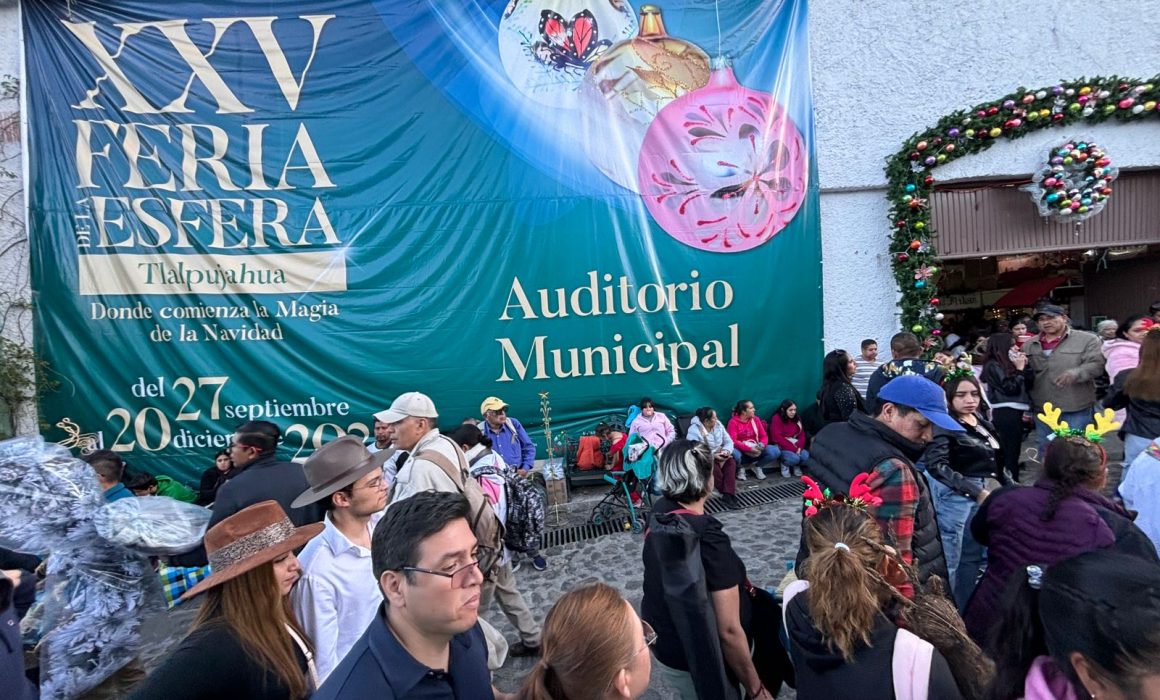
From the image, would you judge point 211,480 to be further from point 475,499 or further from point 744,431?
point 744,431

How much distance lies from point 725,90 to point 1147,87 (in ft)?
16.7

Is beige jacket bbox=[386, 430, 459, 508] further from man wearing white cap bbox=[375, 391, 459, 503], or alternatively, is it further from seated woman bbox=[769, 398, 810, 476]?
seated woman bbox=[769, 398, 810, 476]

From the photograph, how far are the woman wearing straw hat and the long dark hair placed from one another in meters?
5.98

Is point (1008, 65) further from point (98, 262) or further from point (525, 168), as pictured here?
point (98, 262)

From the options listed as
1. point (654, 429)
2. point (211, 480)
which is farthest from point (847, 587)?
point (211, 480)

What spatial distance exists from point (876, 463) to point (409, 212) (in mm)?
5800

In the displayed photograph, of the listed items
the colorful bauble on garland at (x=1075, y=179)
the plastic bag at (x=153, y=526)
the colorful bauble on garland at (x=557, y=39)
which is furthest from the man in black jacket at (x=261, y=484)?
the colorful bauble on garland at (x=1075, y=179)

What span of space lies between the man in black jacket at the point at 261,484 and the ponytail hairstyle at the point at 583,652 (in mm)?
1838

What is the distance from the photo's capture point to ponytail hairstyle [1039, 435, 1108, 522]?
2082 mm

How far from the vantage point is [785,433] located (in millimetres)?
6691

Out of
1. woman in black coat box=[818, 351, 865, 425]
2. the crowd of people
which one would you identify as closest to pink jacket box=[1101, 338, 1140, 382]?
the crowd of people

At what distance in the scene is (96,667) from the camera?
2883 mm

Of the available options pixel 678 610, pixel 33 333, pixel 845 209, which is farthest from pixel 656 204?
pixel 33 333

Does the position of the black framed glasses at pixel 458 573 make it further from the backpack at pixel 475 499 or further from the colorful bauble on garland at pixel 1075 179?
the colorful bauble on garland at pixel 1075 179
